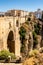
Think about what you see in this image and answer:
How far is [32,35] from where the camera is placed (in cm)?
3559

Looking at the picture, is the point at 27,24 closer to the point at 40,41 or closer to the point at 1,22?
the point at 40,41

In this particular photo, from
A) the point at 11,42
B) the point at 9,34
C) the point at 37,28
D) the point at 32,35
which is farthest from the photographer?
the point at 37,28

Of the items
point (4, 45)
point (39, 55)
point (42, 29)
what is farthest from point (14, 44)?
point (39, 55)

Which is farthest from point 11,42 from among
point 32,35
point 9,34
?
point 32,35

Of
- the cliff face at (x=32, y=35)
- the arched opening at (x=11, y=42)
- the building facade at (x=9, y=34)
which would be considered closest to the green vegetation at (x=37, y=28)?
the cliff face at (x=32, y=35)

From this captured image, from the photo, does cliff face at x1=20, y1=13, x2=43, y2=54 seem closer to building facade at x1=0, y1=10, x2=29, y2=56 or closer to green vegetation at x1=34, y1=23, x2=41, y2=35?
green vegetation at x1=34, y1=23, x2=41, y2=35

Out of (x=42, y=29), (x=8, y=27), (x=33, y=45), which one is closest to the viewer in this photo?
(x=8, y=27)

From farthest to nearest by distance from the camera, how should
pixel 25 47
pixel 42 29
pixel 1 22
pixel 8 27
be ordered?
pixel 42 29 < pixel 25 47 < pixel 8 27 < pixel 1 22

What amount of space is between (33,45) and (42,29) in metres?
4.26

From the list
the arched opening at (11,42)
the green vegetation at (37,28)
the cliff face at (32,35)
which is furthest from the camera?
the green vegetation at (37,28)

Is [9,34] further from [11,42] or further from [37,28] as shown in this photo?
[37,28]

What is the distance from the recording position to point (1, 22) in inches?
1108

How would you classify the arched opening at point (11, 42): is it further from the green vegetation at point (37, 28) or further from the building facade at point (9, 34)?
the green vegetation at point (37, 28)

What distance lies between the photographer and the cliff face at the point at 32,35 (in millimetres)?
33625
